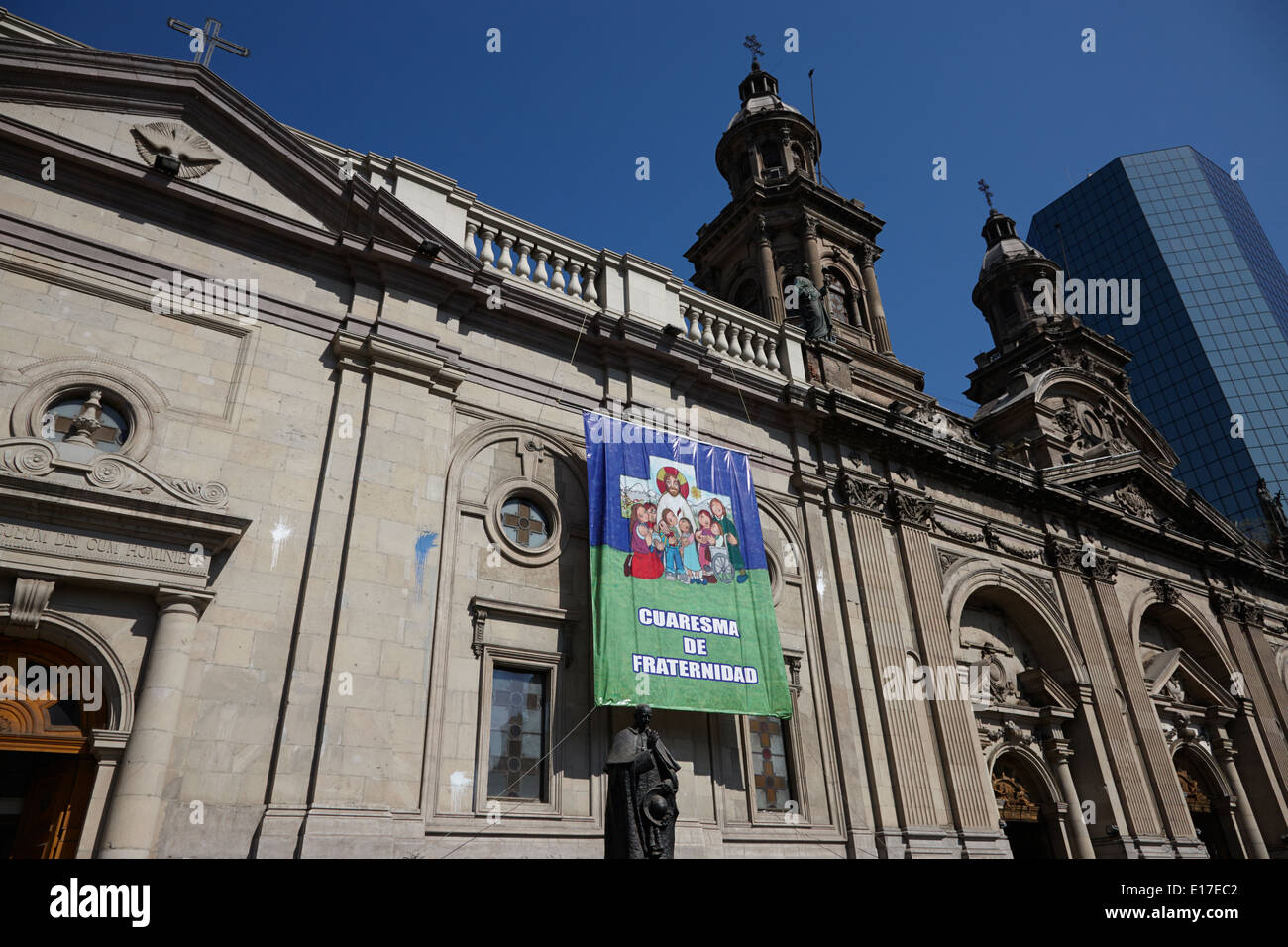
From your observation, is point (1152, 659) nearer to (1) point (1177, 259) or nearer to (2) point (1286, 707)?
(2) point (1286, 707)

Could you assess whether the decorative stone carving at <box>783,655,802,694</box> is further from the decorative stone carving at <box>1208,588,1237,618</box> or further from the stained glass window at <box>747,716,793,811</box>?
the decorative stone carving at <box>1208,588,1237,618</box>

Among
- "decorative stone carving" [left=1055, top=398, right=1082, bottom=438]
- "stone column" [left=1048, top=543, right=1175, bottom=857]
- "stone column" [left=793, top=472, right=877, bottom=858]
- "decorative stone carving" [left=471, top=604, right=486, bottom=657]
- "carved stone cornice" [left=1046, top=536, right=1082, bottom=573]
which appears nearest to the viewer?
"decorative stone carving" [left=471, top=604, right=486, bottom=657]

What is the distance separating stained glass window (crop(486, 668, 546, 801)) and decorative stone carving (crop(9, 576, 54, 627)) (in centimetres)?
533

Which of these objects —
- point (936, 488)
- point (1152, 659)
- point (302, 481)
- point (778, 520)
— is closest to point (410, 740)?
point (302, 481)

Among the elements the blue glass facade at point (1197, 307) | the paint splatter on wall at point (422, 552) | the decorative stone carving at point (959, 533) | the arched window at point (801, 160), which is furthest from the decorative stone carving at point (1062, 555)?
the blue glass facade at point (1197, 307)

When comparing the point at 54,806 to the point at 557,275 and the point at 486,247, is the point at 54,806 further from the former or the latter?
the point at 557,275

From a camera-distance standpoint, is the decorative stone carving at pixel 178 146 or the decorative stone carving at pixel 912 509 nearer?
the decorative stone carving at pixel 178 146

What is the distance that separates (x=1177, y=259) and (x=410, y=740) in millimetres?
92303

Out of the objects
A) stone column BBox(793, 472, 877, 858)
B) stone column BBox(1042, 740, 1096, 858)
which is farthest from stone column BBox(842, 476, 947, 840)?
stone column BBox(1042, 740, 1096, 858)

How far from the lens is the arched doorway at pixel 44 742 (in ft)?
27.7

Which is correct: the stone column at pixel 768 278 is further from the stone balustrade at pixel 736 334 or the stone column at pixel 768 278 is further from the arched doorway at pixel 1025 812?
the arched doorway at pixel 1025 812

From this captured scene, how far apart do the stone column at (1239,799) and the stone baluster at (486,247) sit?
2225cm

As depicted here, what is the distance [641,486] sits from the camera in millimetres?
13172

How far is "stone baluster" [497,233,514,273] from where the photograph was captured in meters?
14.2
